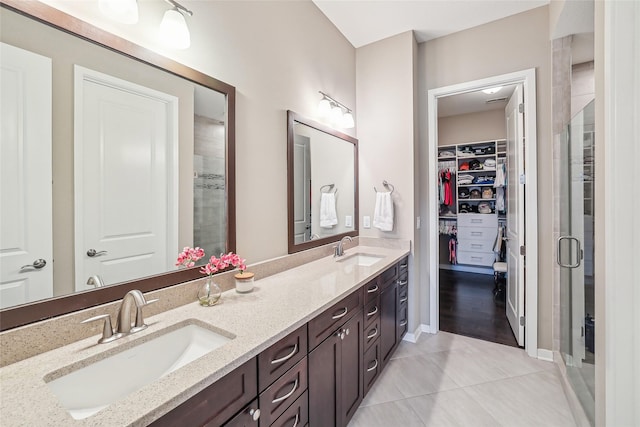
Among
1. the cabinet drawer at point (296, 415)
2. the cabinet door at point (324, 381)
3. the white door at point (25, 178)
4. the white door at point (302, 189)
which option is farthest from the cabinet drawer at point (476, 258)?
the white door at point (25, 178)

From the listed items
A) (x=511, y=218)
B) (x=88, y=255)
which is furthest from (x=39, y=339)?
(x=511, y=218)

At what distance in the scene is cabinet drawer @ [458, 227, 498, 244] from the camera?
4.62m

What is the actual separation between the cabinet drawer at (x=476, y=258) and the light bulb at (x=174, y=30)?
16.3 feet

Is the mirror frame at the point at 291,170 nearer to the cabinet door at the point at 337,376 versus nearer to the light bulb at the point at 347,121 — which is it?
the light bulb at the point at 347,121

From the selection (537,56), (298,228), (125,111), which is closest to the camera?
(125,111)

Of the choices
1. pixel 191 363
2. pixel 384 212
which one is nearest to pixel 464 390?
pixel 384 212

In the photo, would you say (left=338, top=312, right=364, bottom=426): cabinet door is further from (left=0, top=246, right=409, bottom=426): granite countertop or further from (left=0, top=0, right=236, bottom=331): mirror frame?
(left=0, top=0, right=236, bottom=331): mirror frame

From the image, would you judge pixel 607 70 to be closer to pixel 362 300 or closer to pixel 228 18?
pixel 362 300

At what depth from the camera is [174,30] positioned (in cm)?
120

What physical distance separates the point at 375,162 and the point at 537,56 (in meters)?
1.55

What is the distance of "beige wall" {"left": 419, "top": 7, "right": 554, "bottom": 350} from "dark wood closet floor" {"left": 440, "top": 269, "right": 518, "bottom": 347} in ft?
1.53

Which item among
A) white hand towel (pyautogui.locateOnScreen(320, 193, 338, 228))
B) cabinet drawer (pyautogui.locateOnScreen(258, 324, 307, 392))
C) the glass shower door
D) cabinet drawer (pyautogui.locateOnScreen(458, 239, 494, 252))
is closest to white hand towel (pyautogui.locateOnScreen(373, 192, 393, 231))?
white hand towel (pyautogui.locateOnScreen(320, 193, 338, 228))

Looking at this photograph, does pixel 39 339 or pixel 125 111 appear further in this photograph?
pixel 125 111

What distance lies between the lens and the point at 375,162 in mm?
2807
